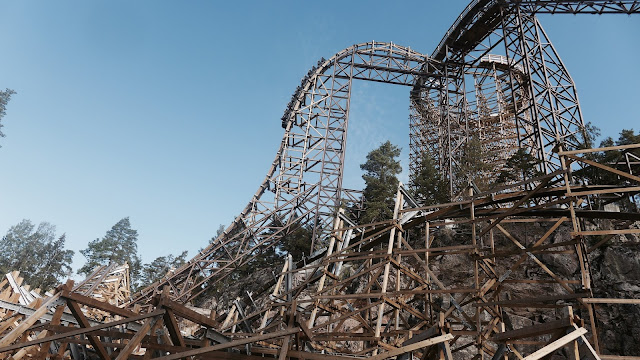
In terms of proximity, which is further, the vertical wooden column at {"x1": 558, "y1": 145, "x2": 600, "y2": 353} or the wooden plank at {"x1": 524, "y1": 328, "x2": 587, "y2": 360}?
the vertical wooden column at {"x1": 558, "y1": 145, "x2": 600, "y2": 353}

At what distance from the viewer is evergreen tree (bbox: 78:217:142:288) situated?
44844 millimetres

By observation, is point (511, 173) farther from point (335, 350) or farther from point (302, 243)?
point (335, 350)

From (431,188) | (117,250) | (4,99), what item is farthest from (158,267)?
(431,188)

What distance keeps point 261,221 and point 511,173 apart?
11.9 metres

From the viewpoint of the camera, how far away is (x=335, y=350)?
11.2 metres

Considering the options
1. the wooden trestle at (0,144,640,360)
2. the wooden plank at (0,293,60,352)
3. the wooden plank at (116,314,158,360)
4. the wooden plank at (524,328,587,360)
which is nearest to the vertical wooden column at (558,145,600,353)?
the wooden trestle at (0,144,640,360)

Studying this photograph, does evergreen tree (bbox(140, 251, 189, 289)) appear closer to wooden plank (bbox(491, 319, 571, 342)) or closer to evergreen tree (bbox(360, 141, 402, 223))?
evergreen tree (bbox(360, 141, 402, 223))

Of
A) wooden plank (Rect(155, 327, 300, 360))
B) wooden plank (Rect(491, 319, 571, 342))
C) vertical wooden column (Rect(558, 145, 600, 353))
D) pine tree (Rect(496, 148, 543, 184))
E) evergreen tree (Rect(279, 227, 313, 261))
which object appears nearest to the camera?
wooden plank (Rect(155, 327, 300, 360))

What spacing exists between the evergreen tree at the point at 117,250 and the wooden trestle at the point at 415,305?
103 feet

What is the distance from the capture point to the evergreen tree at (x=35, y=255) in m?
41.7

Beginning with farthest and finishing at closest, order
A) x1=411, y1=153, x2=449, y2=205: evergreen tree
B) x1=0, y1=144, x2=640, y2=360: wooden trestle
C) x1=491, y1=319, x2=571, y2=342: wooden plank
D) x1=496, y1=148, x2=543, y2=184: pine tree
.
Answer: x1=411, y1=153, x2=449, y2=205: evergreen tree
x1=496, y1=148, x2=543, y2=184: pine tree
x1=0, y1=144, x2=640, y2=360: wooden trestle
x1=491, y1=319, x2=571, y2=342: wooden plank

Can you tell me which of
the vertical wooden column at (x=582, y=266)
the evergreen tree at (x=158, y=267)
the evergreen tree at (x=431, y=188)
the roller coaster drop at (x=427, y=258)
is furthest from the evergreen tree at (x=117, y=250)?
the vertical wooden column at (x=582, y=266)

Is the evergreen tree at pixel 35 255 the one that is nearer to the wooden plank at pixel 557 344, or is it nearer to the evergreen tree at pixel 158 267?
the evergreen tree at pixel 158 267

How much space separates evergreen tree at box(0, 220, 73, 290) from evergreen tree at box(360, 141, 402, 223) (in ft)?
104
